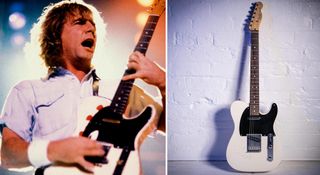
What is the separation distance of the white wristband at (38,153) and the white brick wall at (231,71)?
74 cm

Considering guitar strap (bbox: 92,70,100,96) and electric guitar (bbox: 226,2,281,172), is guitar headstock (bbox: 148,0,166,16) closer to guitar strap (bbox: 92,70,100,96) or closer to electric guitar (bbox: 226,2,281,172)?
guitar strap (bbox: 92,70,100,96)

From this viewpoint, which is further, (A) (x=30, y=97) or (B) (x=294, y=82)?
(B) (x=294, y=82)

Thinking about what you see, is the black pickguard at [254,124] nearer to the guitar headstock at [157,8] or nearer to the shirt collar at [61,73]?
the guitar headstock at [157,8]

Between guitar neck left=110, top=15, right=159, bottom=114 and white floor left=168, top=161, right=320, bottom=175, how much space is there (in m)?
0.48

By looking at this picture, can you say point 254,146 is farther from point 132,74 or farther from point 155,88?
point 132,74

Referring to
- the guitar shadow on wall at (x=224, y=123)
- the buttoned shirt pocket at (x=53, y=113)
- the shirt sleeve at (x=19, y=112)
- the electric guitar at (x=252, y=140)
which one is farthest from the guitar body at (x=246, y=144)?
the shirt sleeve at (x=19, y=112)

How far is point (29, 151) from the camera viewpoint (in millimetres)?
1946

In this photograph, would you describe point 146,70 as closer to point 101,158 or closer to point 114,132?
point 114,132

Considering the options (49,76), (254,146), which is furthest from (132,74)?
(254,146)

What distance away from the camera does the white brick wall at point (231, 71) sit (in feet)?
7.61

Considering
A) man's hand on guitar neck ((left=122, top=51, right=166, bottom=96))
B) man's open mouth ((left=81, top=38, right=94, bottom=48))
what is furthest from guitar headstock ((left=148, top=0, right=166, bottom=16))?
man's open mouth ((left=81, top=38, right=94, bottom=48))

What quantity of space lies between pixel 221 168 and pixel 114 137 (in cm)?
67

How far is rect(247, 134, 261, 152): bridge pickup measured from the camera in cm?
215

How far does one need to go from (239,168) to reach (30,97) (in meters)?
1.16
